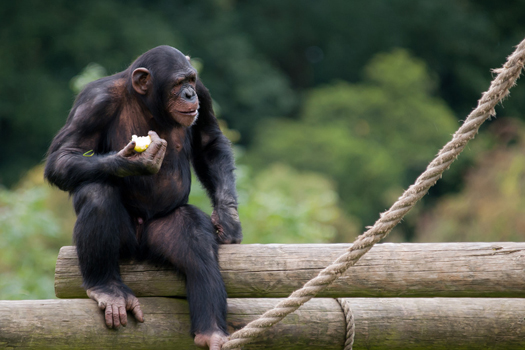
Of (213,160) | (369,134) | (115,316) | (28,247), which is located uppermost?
(369,134)

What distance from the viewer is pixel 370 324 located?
3.61 m

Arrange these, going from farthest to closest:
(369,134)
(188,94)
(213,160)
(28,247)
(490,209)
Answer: (369,134)
(490,209)
(28,247)
(213,160)
(188,94)

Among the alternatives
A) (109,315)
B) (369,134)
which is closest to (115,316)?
(109,315)

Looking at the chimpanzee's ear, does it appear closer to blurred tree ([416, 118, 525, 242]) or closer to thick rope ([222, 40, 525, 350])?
thick rope ([222, 40, 525, 350])

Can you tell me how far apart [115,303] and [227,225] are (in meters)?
1.02

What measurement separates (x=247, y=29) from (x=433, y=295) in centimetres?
2976

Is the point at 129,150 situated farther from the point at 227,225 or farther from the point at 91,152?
the point at 227,225

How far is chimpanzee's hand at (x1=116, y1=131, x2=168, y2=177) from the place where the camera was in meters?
3.56

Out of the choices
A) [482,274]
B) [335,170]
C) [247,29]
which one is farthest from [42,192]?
[247,29]

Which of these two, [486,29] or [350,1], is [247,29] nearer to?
[350,1]

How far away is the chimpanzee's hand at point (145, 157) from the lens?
3559 millimetres

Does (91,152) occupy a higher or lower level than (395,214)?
higher

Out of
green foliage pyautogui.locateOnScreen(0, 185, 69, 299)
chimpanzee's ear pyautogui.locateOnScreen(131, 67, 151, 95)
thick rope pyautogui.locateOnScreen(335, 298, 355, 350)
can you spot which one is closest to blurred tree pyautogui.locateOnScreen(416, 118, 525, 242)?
green foliage pyautogui.locateOnScreen(0, 185, 69, 299)

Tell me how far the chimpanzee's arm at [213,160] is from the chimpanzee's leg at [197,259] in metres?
0.39
